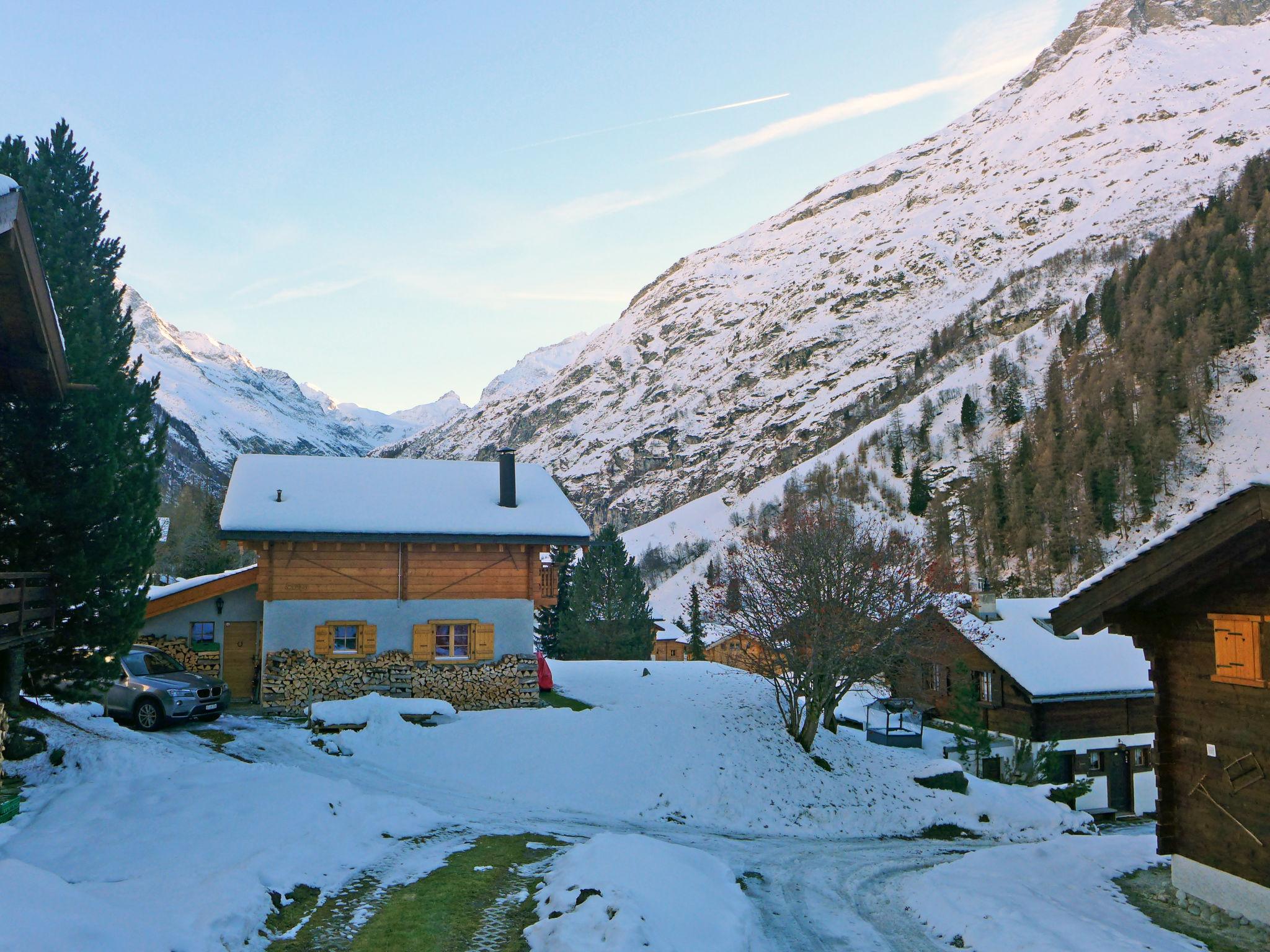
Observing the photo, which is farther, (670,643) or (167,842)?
(670,643)

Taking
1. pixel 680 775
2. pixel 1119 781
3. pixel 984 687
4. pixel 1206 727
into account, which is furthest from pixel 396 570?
pixel 1119 781

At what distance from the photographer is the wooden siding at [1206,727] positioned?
8.74 m

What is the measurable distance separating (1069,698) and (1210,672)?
26.9 metres

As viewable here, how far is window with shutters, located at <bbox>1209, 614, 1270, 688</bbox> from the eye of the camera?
8656 millimetres

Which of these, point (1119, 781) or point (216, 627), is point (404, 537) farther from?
point (1119, 781)

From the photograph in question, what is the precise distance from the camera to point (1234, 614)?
29.4 ft

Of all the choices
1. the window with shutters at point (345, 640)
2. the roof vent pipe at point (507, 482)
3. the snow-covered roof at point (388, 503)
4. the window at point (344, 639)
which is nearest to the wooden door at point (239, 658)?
the window with shutters at point (345, 640)

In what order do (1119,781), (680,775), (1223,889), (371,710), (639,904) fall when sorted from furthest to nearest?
1. (1119,781)
2. (371,710)
3. (680,775)
4. (1223,889)
5. (639,904)

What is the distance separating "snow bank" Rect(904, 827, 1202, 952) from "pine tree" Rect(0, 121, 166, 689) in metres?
15.6

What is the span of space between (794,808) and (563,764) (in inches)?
221

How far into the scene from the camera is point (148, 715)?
61.1 feet

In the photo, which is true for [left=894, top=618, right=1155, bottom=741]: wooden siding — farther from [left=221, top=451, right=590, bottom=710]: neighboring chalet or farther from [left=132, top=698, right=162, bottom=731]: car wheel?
[left=132, top=698, right=162, bottom=731]: car wheel

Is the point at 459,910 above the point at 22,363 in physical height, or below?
below

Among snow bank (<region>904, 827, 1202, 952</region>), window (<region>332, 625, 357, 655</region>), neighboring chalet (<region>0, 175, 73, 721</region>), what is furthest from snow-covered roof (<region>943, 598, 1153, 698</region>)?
neighboring chalet (<region>0, 175, 73, 721</region>)
